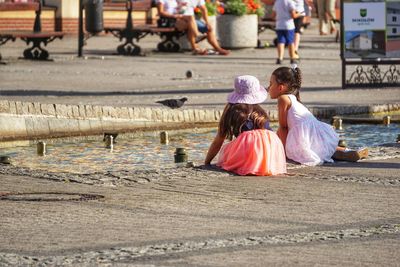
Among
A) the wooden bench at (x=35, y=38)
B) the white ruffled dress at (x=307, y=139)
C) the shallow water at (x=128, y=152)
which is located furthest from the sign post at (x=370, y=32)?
the wooden bench at (x=35, y=38)

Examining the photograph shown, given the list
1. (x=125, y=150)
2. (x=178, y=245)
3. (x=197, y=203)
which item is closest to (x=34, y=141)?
(x=125, y=150)

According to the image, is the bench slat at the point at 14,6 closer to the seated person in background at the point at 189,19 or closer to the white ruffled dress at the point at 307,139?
the seated person in background at the point at 189,19

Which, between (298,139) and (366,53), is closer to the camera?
(298,139)

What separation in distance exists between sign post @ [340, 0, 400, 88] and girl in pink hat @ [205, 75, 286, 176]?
869cm

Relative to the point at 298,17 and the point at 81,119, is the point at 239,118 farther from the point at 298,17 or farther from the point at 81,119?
the point at 298,17

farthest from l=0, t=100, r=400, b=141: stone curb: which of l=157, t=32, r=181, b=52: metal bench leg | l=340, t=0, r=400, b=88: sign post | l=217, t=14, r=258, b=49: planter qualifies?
l=217, t=14, r=258, b=49: planter

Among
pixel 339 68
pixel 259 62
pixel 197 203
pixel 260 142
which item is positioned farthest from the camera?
pixel 259 62

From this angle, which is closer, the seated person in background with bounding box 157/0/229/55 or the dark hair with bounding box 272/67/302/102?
the dark hair with bounding box 272/67/302/102

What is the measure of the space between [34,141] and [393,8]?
7.44 m

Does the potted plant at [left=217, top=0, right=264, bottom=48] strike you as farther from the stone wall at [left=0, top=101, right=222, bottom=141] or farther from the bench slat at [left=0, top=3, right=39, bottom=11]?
the stone wall at [left=0, top=101, right=222, bottom=141]

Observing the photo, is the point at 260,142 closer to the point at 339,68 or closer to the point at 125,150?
the point at 125,150

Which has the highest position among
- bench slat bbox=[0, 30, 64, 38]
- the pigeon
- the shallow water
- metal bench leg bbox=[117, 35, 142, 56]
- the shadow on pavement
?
bench slat bbox=[0, 30, 64, 38]

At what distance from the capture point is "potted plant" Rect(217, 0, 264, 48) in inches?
1243

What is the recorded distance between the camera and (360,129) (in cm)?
1563
